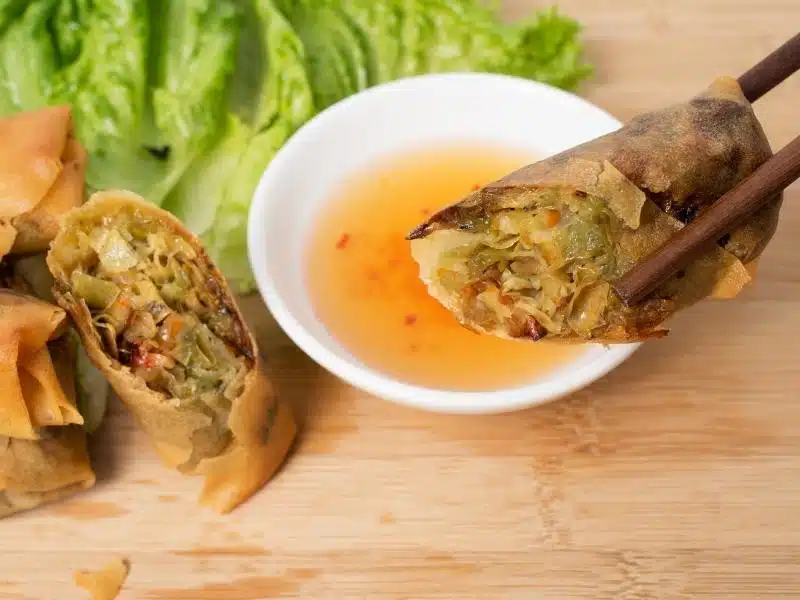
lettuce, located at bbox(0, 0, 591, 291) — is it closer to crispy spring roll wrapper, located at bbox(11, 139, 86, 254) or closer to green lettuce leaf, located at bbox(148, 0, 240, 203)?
green lettuce leaf, located at bbox(148, 0, 240, 203)

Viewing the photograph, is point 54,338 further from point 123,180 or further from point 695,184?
point 695,184

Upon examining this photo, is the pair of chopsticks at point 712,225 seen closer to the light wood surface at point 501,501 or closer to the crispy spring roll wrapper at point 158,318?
the light wood surface at point 501,501

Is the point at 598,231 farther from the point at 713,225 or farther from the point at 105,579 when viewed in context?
the point at 105,579

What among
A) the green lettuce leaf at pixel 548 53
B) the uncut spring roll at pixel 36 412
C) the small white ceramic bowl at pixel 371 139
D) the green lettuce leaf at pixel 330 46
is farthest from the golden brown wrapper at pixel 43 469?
the green lettuce leaf at pixel 548 53

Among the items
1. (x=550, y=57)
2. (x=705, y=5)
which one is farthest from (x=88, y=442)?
(x=705, y=5)

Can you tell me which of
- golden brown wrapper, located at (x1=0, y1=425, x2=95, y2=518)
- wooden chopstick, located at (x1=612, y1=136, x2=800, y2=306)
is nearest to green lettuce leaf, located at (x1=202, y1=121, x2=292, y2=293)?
golden brown wrapper, located at (x1=0, y1=425, x2=95, y2=518)
